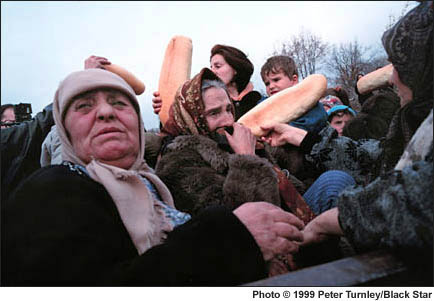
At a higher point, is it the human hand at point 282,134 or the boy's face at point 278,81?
the boy's face at point 278,81

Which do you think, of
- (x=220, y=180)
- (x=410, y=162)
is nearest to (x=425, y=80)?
(x=410, y=162)

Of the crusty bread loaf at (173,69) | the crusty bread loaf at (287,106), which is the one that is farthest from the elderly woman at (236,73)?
the crusty bread loaf at (287,106)

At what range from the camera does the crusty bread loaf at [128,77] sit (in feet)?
9.20

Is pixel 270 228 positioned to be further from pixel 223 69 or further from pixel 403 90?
pixel 223 69

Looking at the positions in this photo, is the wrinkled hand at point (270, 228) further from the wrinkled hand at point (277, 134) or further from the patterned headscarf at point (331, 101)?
the patterned headscarf at point (331, 101)

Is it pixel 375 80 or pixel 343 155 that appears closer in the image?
pixel 343 155

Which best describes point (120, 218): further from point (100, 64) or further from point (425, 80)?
point (100, 64)

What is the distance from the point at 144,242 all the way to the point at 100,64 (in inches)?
69.9

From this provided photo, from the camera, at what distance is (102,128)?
1.60 m

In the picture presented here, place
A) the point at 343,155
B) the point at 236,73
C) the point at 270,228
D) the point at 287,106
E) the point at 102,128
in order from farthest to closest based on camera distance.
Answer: the point at 236,73, the point at 287,106, the point at 343,155, the point at 102,128, the point at 270,228

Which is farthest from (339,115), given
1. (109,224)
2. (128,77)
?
(109,224)

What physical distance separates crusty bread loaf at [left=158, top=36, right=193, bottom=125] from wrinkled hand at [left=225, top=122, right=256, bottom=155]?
3.08ft

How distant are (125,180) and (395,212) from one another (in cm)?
105

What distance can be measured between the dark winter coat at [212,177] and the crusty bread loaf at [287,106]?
0.82 metres
